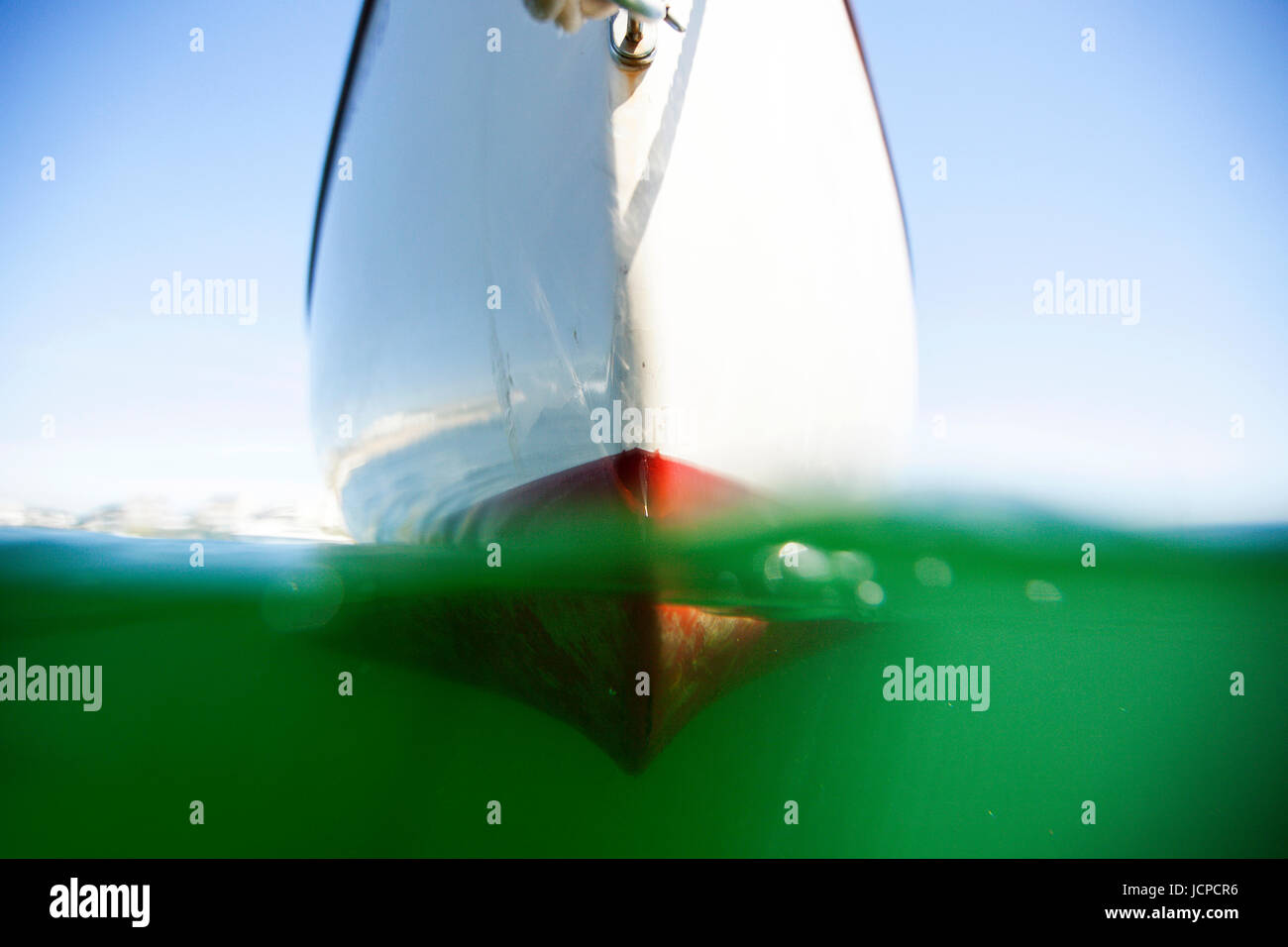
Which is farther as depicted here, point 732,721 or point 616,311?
point 732,721

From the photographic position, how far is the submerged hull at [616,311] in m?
1.45

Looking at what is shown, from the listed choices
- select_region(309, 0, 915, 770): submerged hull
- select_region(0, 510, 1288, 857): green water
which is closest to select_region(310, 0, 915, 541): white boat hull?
select_region(309, 0, 915, 770): submerged hull

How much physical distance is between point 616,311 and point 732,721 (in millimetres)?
1248

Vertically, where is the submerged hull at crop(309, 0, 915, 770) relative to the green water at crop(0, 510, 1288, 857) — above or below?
above

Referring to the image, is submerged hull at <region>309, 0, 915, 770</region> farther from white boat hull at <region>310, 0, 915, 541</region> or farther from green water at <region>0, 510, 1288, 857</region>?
green water at <region>0, 510, 1288, 857</region>

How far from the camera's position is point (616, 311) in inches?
55.9

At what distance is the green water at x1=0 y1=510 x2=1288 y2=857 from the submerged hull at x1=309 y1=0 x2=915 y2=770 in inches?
5.9

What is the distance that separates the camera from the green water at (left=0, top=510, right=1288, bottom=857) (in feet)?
6.12

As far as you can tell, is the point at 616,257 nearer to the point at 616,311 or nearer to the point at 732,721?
the point at 616,311

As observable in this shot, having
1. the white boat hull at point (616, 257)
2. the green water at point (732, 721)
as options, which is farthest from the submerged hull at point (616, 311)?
the green water at point (732, 721)

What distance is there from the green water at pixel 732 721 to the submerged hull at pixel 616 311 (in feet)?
0.49

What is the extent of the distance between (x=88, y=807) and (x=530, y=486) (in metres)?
1.76

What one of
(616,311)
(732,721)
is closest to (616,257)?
(616,311)
